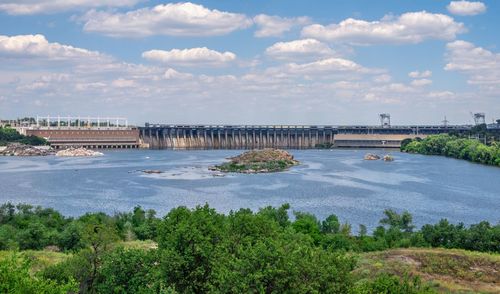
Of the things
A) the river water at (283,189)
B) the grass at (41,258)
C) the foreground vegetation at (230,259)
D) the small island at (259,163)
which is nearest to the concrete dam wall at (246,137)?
the small island at (259,163)

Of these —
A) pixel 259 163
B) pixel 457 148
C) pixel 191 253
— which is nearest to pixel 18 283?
pixel 191 253

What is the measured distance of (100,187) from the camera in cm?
6588

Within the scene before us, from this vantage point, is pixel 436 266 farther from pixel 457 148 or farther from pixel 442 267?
pixel 457 148

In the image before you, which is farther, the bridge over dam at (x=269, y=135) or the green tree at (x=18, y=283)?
the bridge over dam at (x=269, y=135)

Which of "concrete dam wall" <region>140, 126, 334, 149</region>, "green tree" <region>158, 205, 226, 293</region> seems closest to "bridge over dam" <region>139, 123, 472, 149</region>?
"concrete dam wall" <region>140, 126, 334, 149</region>

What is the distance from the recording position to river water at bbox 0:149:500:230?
51562mm

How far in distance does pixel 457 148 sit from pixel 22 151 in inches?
3233

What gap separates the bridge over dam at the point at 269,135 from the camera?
14750cm

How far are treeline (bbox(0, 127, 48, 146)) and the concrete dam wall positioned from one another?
26.8 metres

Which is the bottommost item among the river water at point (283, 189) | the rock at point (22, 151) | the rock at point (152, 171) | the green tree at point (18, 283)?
the river water at point (283, 189)

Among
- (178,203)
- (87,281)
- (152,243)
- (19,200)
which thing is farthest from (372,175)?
(87,281)

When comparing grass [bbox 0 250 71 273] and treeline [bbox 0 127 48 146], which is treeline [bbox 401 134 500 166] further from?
treeline [bbox 0 127 48 146]

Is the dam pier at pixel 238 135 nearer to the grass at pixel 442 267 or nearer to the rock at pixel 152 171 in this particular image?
the rock at pixel 152 171

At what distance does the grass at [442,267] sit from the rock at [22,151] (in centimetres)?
10366
